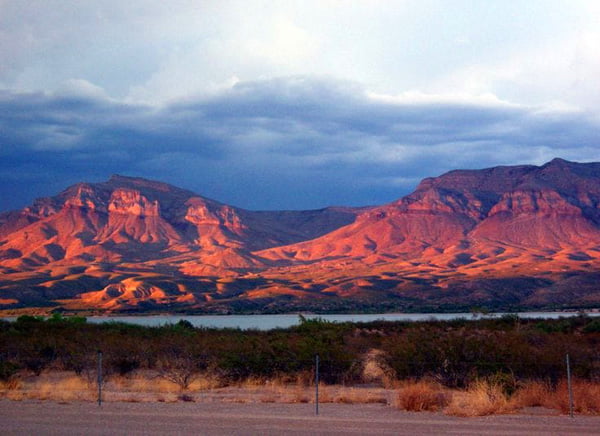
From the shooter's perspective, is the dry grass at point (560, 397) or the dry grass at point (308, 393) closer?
the dry grass at point (560, 397)

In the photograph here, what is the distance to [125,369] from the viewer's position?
32.2 metres

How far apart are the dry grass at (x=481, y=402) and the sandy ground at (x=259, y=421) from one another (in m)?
0.44

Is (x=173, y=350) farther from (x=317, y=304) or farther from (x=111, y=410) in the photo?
(x=317, y=304)

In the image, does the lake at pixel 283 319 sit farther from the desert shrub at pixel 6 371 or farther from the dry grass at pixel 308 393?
the dry grass at pixel 308 393

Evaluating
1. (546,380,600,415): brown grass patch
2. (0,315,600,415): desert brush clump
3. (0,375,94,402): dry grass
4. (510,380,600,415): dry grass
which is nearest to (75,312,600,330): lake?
(0,315,600,415): desert brush clump

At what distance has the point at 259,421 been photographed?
19594 mm

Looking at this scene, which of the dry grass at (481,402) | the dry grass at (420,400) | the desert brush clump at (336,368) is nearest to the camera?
the dry grass at (481,402)

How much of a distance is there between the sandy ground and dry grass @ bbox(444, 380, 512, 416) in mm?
Result: 445

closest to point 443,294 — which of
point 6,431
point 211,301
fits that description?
point 211,301

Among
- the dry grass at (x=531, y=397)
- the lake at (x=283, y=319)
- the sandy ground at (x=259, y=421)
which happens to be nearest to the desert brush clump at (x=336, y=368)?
the dry grass at (x=531, y=397)

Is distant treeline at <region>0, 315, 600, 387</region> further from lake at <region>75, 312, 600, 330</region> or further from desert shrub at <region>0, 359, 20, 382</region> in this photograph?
lake at <region>75, 312, 600, 330</region>

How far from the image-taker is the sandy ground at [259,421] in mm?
18047

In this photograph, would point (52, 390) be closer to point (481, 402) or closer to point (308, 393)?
point (308, 393)

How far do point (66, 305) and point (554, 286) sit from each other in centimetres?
9063
